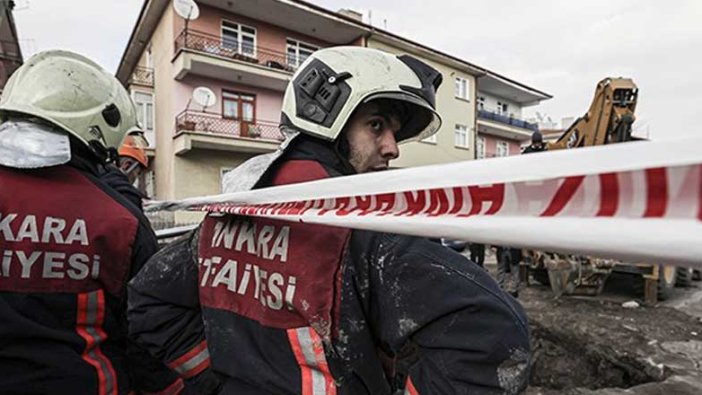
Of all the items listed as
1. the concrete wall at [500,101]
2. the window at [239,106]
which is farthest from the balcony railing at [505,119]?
the window at [239,106]

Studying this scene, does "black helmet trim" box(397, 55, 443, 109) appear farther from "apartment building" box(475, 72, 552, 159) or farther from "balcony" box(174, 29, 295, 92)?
"apartment building" box(475, 72, 552, 159)

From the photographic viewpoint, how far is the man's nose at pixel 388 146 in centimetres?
132

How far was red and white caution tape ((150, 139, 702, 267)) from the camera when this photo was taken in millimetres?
425

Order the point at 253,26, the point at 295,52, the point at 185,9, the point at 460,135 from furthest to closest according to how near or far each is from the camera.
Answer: the point at 460,135 < the point at 295,52 < the point at 253,26 < the point at 185,9

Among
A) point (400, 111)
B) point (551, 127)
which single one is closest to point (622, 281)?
point (400, 111)

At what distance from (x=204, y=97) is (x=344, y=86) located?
1312 cm

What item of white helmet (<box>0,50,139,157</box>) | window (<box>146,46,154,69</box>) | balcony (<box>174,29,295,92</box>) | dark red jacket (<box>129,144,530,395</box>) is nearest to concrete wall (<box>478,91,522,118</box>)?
balcony (<box>174,29,295,92</box>)

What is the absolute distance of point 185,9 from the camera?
39.7ft

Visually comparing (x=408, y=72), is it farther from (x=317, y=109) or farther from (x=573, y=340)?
(x=573, y=340)

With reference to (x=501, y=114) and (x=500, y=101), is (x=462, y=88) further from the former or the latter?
(x=500, y=101)

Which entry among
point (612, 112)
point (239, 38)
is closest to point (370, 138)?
point (612, 112)

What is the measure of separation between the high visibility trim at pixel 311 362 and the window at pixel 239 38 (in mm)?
14946

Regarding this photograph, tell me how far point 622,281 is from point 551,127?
35921 millimetres

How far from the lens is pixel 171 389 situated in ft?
6.88
